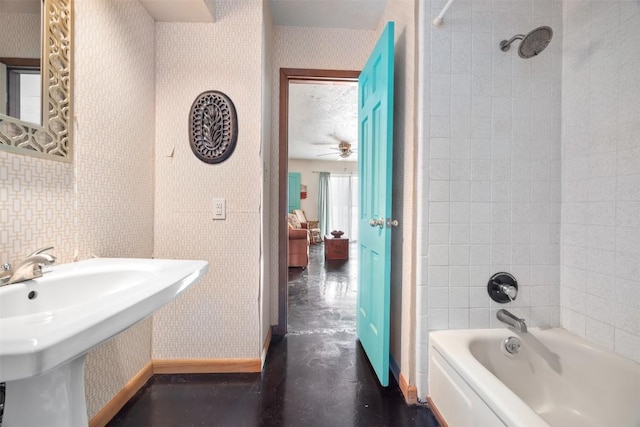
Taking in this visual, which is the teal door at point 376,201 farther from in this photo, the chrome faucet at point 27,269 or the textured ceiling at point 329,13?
the chrome faucet at point 27,269

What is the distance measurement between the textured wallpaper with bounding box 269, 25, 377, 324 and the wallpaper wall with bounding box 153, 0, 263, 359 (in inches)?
17.3

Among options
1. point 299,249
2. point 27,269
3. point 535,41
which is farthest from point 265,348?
point 299,249

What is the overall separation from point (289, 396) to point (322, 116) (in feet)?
11.5

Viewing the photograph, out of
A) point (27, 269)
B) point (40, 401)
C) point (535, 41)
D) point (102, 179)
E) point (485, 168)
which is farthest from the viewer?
point (485, 168)

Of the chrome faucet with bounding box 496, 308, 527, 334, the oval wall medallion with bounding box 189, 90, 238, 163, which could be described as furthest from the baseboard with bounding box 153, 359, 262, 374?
the chrome faucet with bounding box 496, 308, 527, 334

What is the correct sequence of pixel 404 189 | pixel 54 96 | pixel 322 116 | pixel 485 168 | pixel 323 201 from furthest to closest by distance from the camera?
pixel 323 201, pixel 322 116, pixel 404 189, pixel 485 168, pixel 54 96

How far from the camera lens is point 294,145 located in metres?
5.66

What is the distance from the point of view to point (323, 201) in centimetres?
740

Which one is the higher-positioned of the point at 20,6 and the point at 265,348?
the point at 20,6

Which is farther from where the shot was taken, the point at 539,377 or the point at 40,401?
the point at 539,377

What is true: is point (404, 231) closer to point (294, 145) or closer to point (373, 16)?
point (373, 16)

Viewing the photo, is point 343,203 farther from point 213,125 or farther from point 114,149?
point 114,149

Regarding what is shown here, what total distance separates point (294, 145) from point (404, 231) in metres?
4.58

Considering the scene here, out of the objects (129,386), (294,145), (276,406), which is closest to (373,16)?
(276,406)
